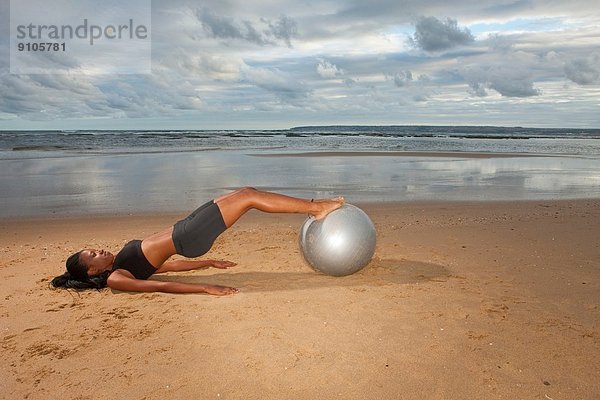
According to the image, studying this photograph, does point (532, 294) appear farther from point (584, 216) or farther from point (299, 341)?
point (584, 216)

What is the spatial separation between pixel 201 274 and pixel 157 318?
174 centimetres

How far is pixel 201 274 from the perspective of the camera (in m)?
6.91

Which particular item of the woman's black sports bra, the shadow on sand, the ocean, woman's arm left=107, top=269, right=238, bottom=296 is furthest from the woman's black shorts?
the ocean

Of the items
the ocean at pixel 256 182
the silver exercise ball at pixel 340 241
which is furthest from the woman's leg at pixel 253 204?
the ocean at pixel 256 182

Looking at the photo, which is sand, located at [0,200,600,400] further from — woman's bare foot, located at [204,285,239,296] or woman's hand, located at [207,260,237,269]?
woman's hand, located at [207,260,237,269]

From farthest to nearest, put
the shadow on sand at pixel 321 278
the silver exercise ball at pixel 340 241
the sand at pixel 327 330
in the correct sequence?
1. the shadow on sand at pixel 321 278
2. the silver exercise ball at pixel 340 241
3. the sand at pixel 327 330

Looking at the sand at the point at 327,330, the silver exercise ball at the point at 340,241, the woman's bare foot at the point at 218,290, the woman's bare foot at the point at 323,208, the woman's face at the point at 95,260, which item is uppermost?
the woman's bare foot at the point at 323,208

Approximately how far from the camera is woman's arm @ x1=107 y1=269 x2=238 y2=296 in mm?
5723

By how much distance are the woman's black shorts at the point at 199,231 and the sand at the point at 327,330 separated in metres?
0.61

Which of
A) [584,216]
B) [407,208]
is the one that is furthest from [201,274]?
[584,216]

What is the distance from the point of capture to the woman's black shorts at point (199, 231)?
225 inches

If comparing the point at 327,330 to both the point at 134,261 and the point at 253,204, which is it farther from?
the point at 134,261

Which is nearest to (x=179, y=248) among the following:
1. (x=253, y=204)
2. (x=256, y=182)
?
(x=253, y=204)

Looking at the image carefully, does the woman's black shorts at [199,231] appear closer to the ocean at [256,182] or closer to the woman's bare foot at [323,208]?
the woman's bare foot at [323,208]
